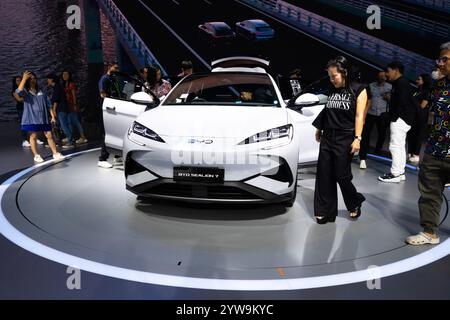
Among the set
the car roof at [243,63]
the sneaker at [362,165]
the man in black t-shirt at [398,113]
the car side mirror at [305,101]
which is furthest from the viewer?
the sneaker at [362,165]

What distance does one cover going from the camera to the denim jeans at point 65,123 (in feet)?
25.1

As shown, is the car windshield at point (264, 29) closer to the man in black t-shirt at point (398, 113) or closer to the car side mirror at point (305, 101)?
the man in black t-shirt at point (398, 113)

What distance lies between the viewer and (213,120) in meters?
4.00

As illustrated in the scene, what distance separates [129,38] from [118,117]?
23.6 feet

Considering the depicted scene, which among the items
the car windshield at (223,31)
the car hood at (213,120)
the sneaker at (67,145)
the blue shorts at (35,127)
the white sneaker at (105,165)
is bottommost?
the sneaker at (67,145)

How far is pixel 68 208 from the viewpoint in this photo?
4406mm

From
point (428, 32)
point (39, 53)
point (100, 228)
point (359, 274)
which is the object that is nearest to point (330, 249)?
point (359, 274)

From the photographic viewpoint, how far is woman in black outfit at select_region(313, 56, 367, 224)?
12.3ft

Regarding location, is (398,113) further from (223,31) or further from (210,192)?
(223,31)

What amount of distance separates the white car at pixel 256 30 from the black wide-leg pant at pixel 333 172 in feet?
20.8

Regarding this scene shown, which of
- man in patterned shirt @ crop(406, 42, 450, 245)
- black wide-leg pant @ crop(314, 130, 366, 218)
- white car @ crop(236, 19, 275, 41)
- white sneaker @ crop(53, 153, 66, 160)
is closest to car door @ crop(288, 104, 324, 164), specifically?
black wide-leg pant @ crop(314, 130, 366, 218)

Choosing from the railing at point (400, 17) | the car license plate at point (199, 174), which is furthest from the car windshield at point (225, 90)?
the railing at point (400, 17)

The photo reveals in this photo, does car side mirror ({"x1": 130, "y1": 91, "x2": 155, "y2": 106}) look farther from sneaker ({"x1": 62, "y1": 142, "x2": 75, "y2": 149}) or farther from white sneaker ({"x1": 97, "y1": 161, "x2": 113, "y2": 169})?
sneaker ({"x1": 62, "y1": 142, "x2": 75, "y2": 149})

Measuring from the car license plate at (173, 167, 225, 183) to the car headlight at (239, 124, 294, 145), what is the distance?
0.32 meters
